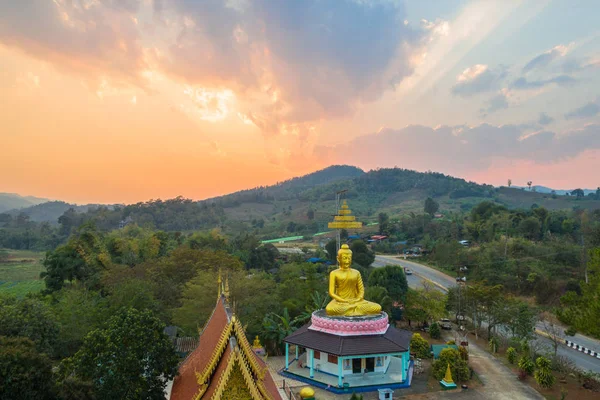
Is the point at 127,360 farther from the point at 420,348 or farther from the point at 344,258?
the point at 420,348

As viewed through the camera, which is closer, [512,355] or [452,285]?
[512,355]

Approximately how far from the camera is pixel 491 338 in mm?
26250

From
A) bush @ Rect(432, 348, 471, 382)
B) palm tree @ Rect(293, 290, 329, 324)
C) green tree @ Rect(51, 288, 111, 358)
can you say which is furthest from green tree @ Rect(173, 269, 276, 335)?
bush @ Rect(432, 348, 471, 382)

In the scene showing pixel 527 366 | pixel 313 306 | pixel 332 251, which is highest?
pixel 332 251

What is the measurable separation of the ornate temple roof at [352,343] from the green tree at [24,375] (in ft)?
40.1

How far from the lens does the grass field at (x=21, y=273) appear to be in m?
47.5

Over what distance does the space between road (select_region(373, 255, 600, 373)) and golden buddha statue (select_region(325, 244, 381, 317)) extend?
1340 cm

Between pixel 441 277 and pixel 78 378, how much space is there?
49521mm

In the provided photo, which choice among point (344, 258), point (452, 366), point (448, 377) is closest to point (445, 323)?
point (452, 366)

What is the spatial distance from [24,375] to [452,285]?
45.2m

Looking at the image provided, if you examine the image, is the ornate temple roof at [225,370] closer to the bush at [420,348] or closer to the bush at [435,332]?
the bush at [420,348]

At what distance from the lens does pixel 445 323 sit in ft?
105

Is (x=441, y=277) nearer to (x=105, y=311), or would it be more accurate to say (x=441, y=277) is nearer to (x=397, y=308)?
(x=397, y=308)

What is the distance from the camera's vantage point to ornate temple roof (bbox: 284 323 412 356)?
62.1 ft
